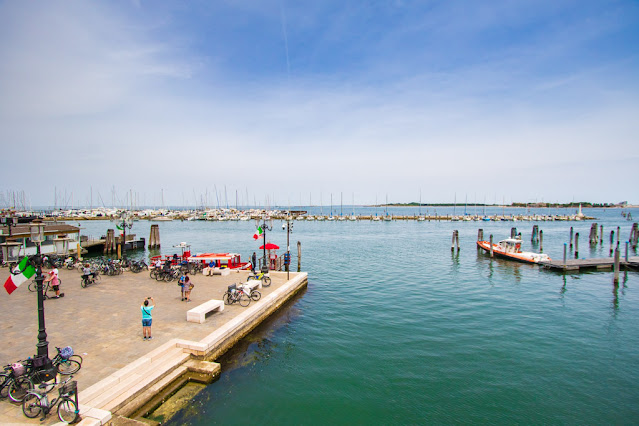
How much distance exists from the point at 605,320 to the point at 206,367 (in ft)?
77.9

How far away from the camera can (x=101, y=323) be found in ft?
49.9

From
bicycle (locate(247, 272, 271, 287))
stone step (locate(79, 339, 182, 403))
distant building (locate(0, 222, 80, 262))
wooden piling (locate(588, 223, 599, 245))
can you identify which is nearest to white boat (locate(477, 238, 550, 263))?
wooden piling (locate(588, 223, 599, 245))

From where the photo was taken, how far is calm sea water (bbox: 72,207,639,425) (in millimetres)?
11516

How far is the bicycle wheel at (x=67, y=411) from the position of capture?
8469 millimetres

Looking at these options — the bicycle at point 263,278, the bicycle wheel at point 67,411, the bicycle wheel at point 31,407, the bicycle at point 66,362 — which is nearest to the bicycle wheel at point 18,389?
the bicycle wheel at point 31,407

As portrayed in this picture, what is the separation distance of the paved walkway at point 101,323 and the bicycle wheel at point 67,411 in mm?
308

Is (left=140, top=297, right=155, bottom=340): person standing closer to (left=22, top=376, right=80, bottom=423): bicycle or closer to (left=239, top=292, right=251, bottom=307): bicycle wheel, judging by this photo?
(left=22, top=376, right=80, bottom=423): bicycle

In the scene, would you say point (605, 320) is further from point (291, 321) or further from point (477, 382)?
point (291, 321)

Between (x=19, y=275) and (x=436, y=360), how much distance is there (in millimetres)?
15724

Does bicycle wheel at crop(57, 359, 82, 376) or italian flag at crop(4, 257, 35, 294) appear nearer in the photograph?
italian flag at crop(4, 257, 35, 294)

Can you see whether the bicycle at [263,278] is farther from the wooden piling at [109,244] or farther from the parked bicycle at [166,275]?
the wooden piling at [109,244]

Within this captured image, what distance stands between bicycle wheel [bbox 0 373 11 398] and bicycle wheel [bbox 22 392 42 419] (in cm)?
95

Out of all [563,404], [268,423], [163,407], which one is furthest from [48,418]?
[563,404]

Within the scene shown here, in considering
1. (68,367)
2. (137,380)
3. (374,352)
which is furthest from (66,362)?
(374,352)
